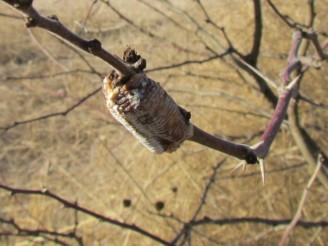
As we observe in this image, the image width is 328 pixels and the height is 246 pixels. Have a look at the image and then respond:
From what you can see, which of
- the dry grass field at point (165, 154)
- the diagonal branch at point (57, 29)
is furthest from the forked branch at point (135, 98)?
the dry grass field at point (165, 154)

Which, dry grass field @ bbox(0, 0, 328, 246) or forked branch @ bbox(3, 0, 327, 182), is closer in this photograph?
forked branch @ bbox(3, 0, 327, 182)

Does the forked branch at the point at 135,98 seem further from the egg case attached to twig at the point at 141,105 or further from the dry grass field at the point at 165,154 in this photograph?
the dry grass field at the point at 165,154

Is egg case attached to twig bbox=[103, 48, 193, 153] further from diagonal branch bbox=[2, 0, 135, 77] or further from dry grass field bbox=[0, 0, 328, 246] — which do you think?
dry grass field bbox=[0, 0, 328, 246]

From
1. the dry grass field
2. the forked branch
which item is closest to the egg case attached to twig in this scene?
the forked branch

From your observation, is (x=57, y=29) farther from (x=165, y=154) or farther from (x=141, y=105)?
(x=165, y=154)

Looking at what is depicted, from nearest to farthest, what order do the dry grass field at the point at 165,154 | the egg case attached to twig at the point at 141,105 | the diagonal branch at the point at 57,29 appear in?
1. the diagonal branch at the point at 57,29
2. the egg case attached to twig at the point at 141,105
3. the dry grass field at the point at 165,154

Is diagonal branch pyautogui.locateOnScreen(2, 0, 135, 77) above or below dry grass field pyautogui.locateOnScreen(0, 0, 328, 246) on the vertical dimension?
above

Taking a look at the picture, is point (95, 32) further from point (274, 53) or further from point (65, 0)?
point (274, 53)

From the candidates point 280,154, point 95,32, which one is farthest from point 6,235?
point 280,154
